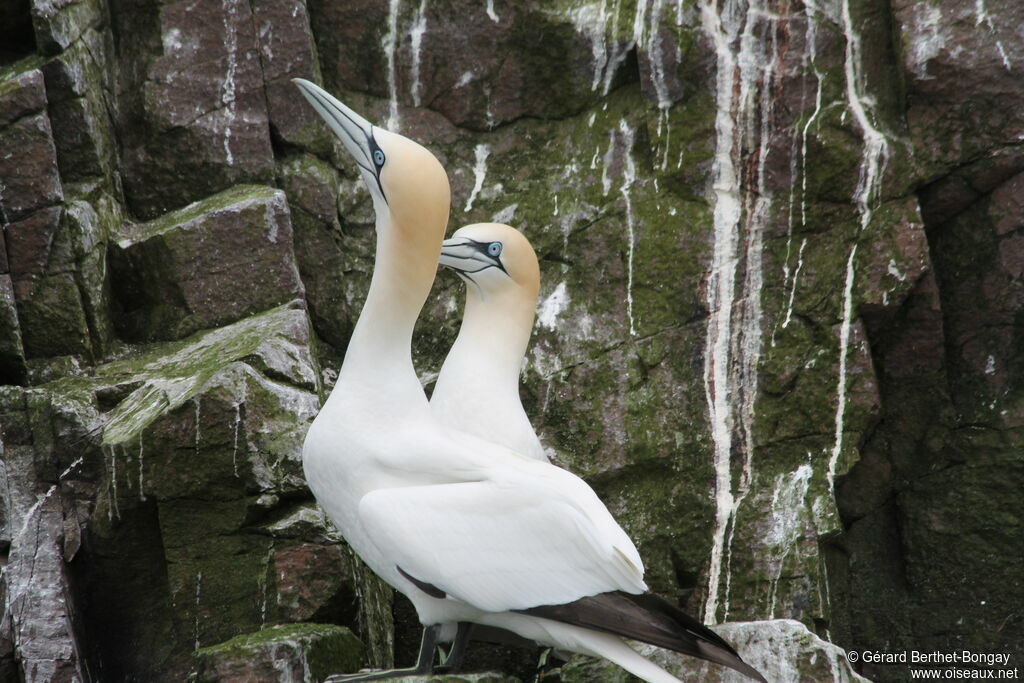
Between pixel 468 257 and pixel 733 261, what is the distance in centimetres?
186

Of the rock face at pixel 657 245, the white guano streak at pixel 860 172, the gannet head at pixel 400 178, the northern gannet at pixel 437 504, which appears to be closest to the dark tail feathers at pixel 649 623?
the northern gannet at pixel 437 504

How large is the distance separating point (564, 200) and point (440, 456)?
10.6 ft

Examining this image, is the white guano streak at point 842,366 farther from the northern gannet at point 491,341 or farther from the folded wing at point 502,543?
the folded wing at point 502,543

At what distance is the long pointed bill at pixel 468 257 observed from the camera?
545 cm

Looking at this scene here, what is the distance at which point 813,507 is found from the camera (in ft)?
20.3

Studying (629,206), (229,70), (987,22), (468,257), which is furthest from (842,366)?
(229,70)

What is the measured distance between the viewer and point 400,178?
4164 millimetres

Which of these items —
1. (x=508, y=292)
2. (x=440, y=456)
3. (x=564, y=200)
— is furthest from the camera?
(x=564, y=200)

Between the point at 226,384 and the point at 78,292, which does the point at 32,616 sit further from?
the point at 78,292

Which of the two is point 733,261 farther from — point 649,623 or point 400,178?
point 649,623

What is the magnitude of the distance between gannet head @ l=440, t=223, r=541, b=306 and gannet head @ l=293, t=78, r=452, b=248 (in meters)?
1.14

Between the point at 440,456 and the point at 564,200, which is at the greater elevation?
the point at 564,200

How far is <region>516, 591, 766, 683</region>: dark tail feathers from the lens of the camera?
3631mm

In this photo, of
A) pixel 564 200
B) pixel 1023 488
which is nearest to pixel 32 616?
pixel 564 200
